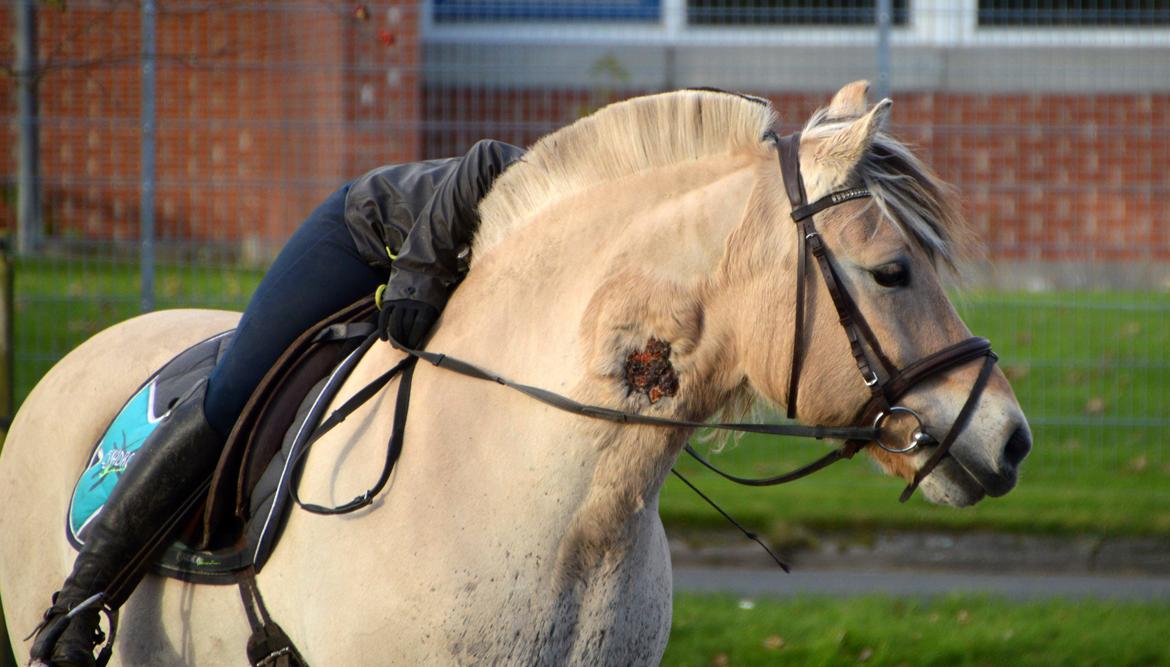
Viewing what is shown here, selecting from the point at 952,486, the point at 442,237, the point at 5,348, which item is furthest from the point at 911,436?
the point at 5,348

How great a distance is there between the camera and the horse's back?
3811 mm

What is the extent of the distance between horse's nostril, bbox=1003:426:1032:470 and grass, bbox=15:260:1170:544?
14.1 ft

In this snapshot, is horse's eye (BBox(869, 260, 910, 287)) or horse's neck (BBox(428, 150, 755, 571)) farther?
horse's neck (BBox(428, 150, 755, 571))

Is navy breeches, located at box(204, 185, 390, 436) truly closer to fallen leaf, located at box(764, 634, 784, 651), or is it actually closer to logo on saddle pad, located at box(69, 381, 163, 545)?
logo on saddle pad, located at box(69, 381, 163, 545)

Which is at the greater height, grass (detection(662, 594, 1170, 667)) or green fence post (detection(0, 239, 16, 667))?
green fence post (detection(0, 239, 16, 667))

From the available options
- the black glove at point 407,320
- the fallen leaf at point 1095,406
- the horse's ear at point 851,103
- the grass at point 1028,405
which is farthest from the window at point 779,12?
the black glove at point 407,320

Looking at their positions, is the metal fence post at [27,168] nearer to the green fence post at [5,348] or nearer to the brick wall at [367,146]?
the brick wall at [367,146]

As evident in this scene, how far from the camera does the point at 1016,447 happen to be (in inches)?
98.6

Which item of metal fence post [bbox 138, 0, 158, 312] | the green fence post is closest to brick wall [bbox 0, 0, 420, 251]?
metal fence post [bbox 138, 0, 158, 312]

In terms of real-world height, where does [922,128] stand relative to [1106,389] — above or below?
above

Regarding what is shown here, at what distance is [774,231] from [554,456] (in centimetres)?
A: 65

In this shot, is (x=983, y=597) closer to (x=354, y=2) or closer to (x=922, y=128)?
(x=922, y=128)

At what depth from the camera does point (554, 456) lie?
2688 millimetres

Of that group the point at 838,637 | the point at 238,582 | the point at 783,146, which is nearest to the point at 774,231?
the point at 783,146
